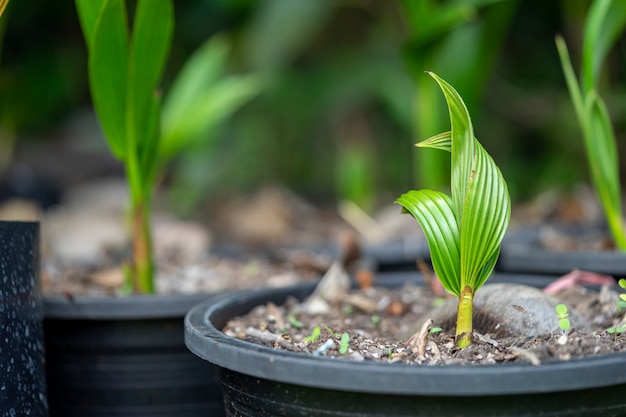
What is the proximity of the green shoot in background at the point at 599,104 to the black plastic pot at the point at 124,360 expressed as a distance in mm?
671

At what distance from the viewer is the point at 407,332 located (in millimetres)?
1003

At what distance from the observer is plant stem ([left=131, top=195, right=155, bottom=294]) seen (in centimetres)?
125

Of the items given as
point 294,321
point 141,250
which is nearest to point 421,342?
point 294,321

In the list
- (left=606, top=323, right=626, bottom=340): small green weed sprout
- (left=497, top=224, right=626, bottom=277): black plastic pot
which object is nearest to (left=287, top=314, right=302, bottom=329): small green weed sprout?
(left=606, top=323, right=626, bottom=340): small green weed sprout

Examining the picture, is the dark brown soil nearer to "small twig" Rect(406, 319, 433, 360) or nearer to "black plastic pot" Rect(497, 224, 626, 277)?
"small twig" Rect(406, 319, 433, 360)

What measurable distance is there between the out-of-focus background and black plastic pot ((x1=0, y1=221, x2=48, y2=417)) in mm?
1565

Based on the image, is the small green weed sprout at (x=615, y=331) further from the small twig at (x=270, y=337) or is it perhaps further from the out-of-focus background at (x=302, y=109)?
the out-of-focus background at (x=302, y=109)

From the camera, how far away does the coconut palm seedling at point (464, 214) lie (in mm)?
821

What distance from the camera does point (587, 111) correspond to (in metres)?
1.20

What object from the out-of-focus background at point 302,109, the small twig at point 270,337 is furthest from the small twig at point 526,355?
the out-of-focus background at point 302,109

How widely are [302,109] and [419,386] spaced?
2.76 meters

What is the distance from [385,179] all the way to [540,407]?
2.91 meters

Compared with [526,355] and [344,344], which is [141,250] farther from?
[526,355]

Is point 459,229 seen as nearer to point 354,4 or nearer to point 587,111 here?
point 587,111
